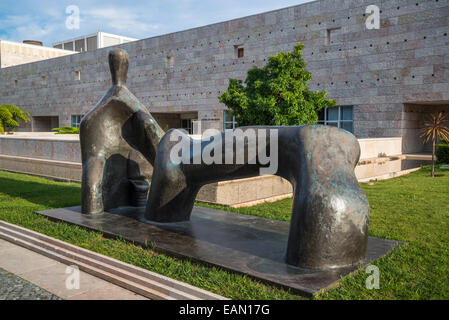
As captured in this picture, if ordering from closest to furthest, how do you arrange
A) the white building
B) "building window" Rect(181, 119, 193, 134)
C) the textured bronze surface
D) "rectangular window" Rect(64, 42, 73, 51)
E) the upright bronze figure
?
the textured bronze surface → the upright bronze figure → "building window" Rect(181, 119, 193, 134) → the white building → "rectangular window" Rect(64, 42, 73, 51)

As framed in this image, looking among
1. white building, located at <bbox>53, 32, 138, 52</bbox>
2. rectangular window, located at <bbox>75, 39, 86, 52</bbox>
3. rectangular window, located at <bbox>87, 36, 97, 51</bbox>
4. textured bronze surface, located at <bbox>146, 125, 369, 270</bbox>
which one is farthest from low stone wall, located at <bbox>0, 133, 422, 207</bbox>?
rectangular window, located at <bbox>75, 39, 86, 52</bbox>

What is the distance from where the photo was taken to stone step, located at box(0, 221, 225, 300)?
11.3 feet


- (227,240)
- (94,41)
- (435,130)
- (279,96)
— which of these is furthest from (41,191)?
(94,41)

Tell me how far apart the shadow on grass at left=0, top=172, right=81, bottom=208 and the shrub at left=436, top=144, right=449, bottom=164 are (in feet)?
45.7

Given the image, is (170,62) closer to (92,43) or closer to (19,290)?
(19,290)

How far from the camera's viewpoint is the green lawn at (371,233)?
3408 millimetres

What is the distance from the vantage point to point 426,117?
19.0 metres

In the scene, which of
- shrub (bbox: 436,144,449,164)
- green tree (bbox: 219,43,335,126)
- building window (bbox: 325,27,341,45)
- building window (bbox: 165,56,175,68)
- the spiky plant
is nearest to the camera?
green tree (bbox: 219,43,335,126)

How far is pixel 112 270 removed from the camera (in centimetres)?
396

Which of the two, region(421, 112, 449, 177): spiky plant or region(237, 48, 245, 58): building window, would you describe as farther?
region(237, 48, 245, 58): building window

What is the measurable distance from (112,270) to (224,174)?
168 centimetres

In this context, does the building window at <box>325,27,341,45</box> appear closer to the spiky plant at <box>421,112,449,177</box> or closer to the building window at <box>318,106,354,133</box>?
the building window at <box>318,106,354,133</box>
